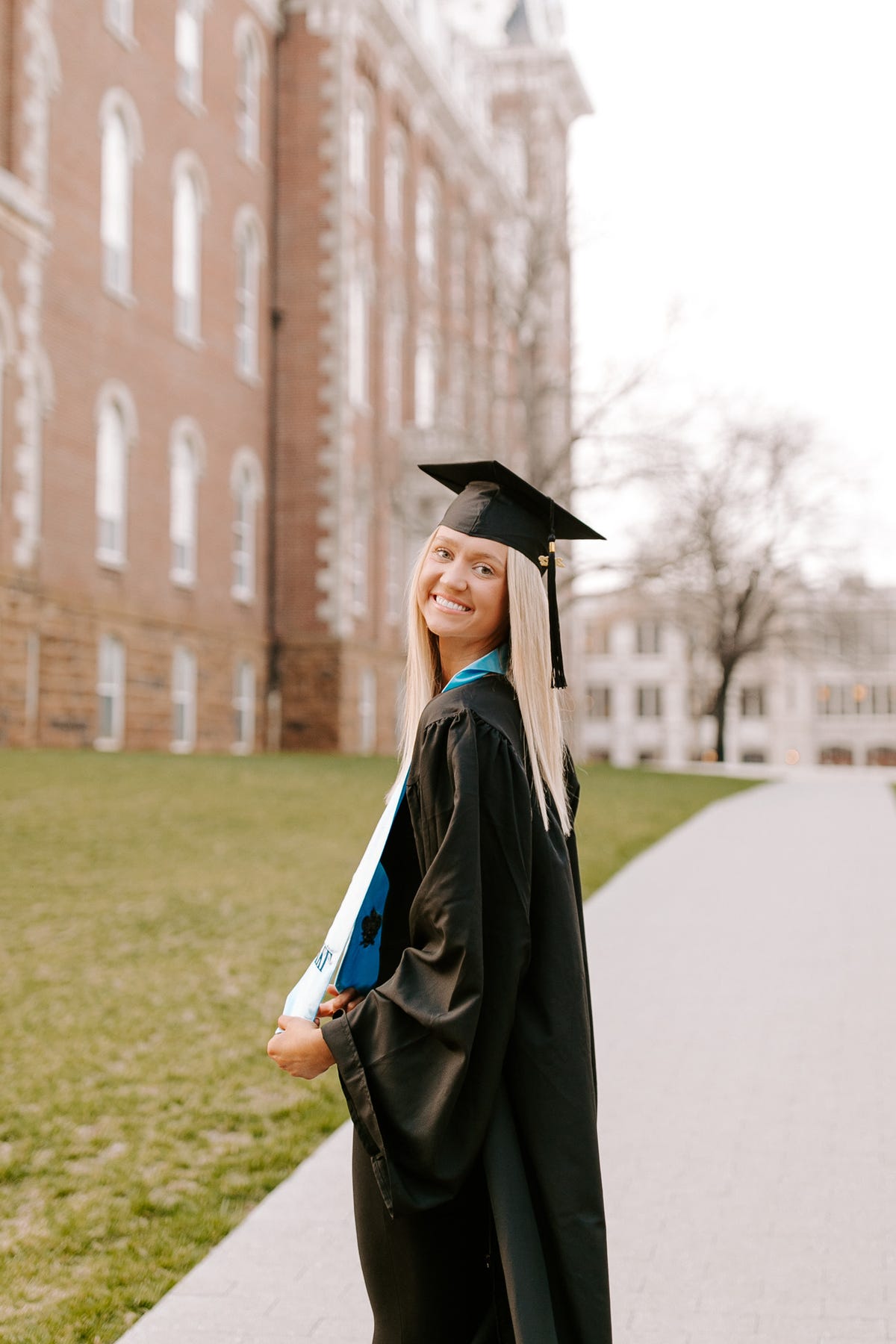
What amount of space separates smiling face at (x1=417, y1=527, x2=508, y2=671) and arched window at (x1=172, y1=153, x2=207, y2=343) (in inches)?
955

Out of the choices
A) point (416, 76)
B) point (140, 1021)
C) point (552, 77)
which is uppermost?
point (552, 77)

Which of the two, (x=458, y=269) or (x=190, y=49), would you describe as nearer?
(x=190, y=49)

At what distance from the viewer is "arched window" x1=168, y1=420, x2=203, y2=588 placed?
2567 cm

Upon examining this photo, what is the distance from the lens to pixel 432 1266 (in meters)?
2.63

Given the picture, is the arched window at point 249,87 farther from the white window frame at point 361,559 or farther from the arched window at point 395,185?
the white window frame at point 361,559

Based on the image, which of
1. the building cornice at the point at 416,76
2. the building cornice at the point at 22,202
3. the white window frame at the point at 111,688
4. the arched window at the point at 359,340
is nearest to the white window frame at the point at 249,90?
the building cornice at the point at 416,76

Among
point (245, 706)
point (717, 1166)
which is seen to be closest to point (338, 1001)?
point (717, 1166)

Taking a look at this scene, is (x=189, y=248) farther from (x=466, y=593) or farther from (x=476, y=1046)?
(x=476, y=1046)

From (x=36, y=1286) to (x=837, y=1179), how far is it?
8.81ft

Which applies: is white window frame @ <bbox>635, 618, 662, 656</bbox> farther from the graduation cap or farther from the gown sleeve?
the gown sleeve

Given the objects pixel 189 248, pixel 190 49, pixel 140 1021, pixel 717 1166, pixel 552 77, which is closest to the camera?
pixel 717 1166

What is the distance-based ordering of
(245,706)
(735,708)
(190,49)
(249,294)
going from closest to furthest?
(190,49), (245,706), (249,294), (735,708)

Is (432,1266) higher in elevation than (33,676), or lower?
lower

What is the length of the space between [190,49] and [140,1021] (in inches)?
924
